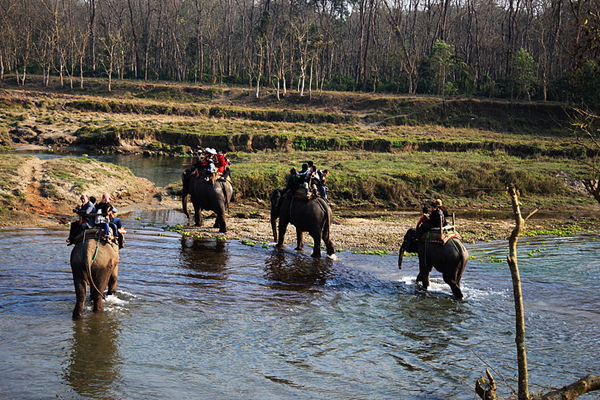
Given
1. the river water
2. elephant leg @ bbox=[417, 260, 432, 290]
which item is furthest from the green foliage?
elephant leg @ bbox=[417, 260, 432, 290]

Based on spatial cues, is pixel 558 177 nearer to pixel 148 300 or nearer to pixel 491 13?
pixel 148 300

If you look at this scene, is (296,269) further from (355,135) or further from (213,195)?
(355,135)

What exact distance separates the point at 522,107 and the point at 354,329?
181 ft

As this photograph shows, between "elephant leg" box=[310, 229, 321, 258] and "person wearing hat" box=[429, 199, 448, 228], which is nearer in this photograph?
"person wearing hat" box=[429, 199, 448, 228]

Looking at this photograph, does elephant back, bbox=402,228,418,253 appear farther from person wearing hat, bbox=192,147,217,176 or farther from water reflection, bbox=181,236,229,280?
person wearing hat, bbox=192,147,217,176

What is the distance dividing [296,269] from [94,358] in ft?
20.9

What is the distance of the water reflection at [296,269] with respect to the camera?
1388 centimetres

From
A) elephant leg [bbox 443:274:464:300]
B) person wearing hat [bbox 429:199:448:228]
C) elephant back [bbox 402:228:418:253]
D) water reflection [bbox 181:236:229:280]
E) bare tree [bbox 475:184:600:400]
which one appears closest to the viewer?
bare tree [bbox 475:184:600:400]

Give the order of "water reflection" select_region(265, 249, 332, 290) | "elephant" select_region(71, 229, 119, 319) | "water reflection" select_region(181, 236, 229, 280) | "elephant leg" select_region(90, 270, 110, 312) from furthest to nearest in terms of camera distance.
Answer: "water reflection" select_region(181, 236, 229, 280) < "water reflection" select_region(265, 249, 332, 290) < "elephant leg" select_region(90, 270, 110, 312) < "elephant" select_region(71, 229, 119, 319)

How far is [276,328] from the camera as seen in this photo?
35.6 feet

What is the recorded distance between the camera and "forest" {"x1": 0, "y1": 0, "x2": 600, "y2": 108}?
6919 centimetres

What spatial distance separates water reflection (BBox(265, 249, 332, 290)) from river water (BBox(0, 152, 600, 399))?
73 millimetres

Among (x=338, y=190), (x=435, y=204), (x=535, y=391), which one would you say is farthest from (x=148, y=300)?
(x=338, y=190)

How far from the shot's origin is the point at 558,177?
30562mm
